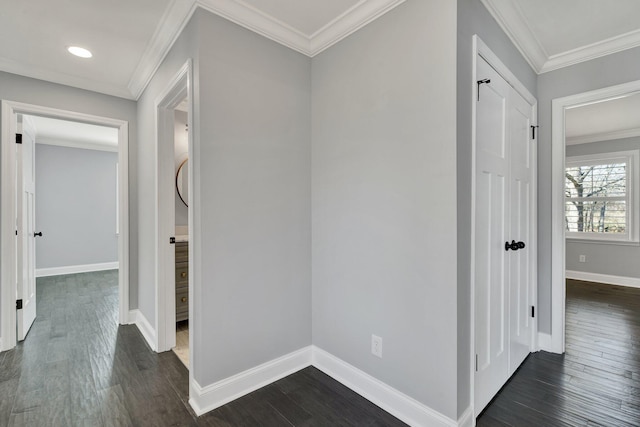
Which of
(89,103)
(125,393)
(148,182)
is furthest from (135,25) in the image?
(125,393)

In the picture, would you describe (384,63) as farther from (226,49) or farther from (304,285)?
(304,285)

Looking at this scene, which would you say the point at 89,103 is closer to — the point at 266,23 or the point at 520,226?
the point at 266,23

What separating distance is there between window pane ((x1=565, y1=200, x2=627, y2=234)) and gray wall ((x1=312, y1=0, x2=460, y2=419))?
181 inches

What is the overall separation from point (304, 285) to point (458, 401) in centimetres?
118

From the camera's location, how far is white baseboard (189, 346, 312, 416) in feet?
5.65

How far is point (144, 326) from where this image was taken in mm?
2836

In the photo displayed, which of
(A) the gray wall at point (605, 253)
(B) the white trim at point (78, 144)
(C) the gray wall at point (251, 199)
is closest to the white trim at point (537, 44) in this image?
(C) the gray wall at point (251, 199)

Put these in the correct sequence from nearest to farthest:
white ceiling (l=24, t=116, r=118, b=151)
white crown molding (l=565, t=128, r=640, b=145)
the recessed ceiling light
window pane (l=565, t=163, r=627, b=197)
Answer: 1. the recessed ceiling light
2. white ceiling (l=24, t=116, r=118, b=151)
3. white crown molding (l=565, t=128, r=640, b=145)
4. window pane (l=565, t=163, r=627, b=197)

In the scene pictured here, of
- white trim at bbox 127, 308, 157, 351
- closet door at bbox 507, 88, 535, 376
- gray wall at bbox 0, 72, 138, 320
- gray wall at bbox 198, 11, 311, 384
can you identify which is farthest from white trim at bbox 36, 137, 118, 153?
closet door at bbox 507, 88, 535, 376

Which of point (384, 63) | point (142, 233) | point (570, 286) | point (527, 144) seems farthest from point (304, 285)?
point (570, 286)

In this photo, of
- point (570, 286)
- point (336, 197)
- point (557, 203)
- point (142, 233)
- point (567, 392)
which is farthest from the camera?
point (570, 286)

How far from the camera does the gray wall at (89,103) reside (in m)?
2.59

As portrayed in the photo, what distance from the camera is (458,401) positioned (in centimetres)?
145

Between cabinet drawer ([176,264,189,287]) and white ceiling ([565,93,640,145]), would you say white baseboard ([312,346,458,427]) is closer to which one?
cabinet drawer ([176,264,189,287])
